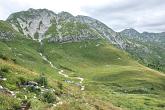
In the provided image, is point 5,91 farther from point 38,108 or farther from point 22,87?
point 38,108

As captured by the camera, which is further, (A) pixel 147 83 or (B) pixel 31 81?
(A) pixel 147 83

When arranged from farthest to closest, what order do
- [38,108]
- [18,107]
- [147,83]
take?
1. [147,83]
2. [18,107]
3. [38,108]

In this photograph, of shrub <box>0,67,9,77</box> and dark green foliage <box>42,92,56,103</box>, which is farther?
shrub <box>0,67,9,77</box>

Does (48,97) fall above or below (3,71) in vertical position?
below

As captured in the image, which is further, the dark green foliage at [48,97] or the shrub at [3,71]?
the shrub at [3,71]

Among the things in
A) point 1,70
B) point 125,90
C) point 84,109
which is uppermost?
point 1,70

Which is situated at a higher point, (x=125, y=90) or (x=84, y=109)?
(x=84, y=109)

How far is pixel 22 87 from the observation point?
125 feet

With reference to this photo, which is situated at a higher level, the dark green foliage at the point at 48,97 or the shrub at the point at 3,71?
the shrub at the point at 3,71

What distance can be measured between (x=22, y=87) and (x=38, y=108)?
1165cm

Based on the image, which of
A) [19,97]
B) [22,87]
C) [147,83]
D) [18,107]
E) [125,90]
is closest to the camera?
[18,107]

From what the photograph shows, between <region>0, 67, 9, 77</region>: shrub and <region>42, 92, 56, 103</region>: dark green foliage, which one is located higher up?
<region>0, 67, 9, 77</region>: shrub

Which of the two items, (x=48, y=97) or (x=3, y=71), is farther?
(x=3, y=71)

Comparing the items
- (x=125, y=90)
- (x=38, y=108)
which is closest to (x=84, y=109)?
(x=38, y=108)
